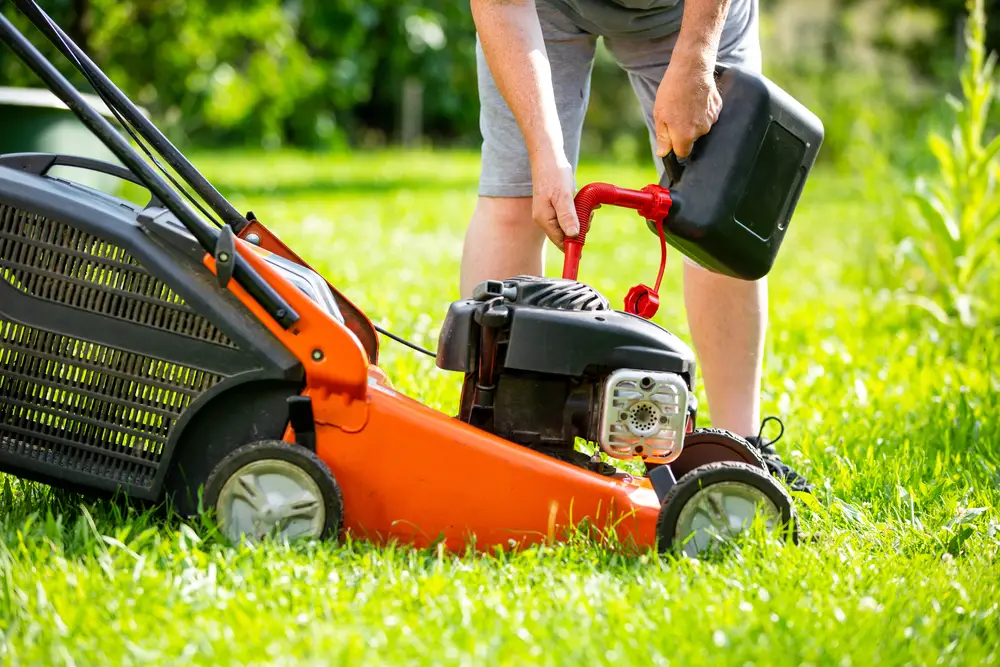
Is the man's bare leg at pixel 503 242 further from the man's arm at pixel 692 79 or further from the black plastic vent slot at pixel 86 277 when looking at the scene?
the black plastic vent slot at pixel 86 277

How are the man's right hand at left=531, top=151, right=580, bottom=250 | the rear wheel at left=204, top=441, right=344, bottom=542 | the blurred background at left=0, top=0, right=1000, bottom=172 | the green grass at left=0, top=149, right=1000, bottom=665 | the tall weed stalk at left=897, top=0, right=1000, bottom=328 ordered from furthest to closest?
the blurred background at left=0, top=0, right=1000, bottom=172 → the tall weed stalk at left=897, top=0, right=1000, bottom=328 → the man's right hand at left=531, top=151, right=580, bottom=250 → the rear wheel at left=204, top=441, right=344, bottom=542 → the green grass at left=0, top=149, right=1000, bottom=665

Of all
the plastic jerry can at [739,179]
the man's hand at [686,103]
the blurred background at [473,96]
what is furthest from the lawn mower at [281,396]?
the blurred background at [473,96]

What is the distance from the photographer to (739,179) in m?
2.09

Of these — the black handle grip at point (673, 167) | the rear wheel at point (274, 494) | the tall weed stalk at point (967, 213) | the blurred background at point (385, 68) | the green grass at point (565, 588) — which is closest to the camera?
the green grass at point (565, 588)

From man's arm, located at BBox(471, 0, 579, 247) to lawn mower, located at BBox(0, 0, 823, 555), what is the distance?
162mm

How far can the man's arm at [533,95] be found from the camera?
2037 mm

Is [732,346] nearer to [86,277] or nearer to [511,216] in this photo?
[511,216]

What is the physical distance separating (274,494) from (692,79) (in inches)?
39.1

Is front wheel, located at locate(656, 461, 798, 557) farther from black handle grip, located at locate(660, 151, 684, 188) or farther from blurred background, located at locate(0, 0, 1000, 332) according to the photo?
blurred background, located at locate(0, 0, 1000, 332)

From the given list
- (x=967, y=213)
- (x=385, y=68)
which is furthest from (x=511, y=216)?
(x=385, y=68)

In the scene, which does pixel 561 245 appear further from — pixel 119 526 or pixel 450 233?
pixel 450 233

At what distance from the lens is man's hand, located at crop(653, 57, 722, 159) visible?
2047 millimetres

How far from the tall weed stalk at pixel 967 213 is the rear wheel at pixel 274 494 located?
9.03 ft

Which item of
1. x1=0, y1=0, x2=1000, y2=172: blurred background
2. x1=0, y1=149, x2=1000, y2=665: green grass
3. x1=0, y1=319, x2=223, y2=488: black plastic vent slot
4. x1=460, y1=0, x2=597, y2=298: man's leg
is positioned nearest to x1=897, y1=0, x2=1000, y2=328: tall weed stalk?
x1=0, y1=0, x2=1000, y2=172: blurred background
